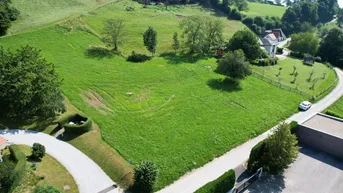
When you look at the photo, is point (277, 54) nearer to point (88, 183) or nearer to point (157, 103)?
point (157, 103)

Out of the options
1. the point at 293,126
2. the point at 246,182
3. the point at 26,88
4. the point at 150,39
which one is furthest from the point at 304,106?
the point at 26,88

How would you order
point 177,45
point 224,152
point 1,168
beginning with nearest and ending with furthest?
point 1,168
point 224,152
point 177,45

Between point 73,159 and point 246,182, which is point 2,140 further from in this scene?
point 246,182

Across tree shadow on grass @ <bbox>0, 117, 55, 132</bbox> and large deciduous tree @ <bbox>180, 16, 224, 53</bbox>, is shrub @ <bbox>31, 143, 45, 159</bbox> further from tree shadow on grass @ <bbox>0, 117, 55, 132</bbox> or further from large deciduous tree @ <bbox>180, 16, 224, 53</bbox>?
large deciduous tree @ <bbox>180, 16, 224, 53</bbox>

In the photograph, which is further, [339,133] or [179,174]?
[339,133]

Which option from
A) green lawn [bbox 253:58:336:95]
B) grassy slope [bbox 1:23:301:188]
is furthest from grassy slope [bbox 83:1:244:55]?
green lawn [bbox 253:58:336:95]

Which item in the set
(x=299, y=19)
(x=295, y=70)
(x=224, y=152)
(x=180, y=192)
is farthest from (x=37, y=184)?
(x=299, y=19)
